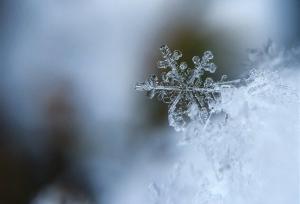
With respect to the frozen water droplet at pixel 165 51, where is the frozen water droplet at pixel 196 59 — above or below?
above

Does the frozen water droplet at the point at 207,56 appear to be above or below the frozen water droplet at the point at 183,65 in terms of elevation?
above

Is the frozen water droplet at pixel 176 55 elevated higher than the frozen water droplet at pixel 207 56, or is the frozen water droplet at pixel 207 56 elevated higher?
the frozen water droplet at pixel 207 56

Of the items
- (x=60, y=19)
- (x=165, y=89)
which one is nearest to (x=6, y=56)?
(x=60, y=19)

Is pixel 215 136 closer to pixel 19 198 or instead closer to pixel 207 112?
pixel 207 112

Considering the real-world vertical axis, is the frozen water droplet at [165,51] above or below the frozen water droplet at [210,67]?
below

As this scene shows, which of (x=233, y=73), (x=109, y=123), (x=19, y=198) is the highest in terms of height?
(x=233, y=73)

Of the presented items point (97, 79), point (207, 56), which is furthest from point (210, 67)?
point (97, 79)

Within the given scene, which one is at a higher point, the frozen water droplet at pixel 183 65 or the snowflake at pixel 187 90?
the frozen water droplet at pixel 183 65
